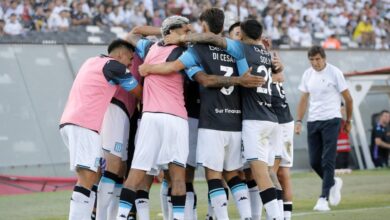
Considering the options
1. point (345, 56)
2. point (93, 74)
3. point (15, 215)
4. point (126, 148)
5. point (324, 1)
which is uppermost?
point (324, 1)

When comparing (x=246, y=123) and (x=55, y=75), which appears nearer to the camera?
(x=246, y=123)

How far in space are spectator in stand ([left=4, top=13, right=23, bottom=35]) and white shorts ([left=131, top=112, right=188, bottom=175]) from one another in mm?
13936

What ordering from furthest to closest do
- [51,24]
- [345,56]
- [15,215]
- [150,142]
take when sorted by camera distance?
1. [345,56]
2. [51,24]
3. [15,215]
4. [150,142]

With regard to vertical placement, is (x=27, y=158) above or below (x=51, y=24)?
below

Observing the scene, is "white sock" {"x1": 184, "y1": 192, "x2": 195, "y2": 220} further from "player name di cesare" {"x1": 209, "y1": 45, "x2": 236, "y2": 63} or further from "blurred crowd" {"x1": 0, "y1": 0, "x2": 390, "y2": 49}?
"blurred crowd" {"x1": 0, "y1": 0, "x2": 390, "y2": 49}

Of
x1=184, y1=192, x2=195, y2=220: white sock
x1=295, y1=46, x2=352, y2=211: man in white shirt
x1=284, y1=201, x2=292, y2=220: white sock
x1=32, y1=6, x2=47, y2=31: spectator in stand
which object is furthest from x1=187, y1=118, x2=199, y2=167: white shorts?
x1=32, y1=6, x2=47, y2=31: spectator in stand

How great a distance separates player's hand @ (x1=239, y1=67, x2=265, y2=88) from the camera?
1091 centimetres

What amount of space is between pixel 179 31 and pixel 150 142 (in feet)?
4.43

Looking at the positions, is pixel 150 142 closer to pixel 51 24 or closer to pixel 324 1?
pixel 51 24

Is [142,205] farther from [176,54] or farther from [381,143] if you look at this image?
[381,143]

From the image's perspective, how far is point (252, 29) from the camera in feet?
37.0

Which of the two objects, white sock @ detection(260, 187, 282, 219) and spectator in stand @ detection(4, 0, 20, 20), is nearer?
white sock @ detection(260, 187, 282, 219)

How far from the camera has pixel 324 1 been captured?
36.9 meters

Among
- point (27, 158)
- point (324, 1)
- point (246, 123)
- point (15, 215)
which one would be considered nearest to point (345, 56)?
point (324, 1)
